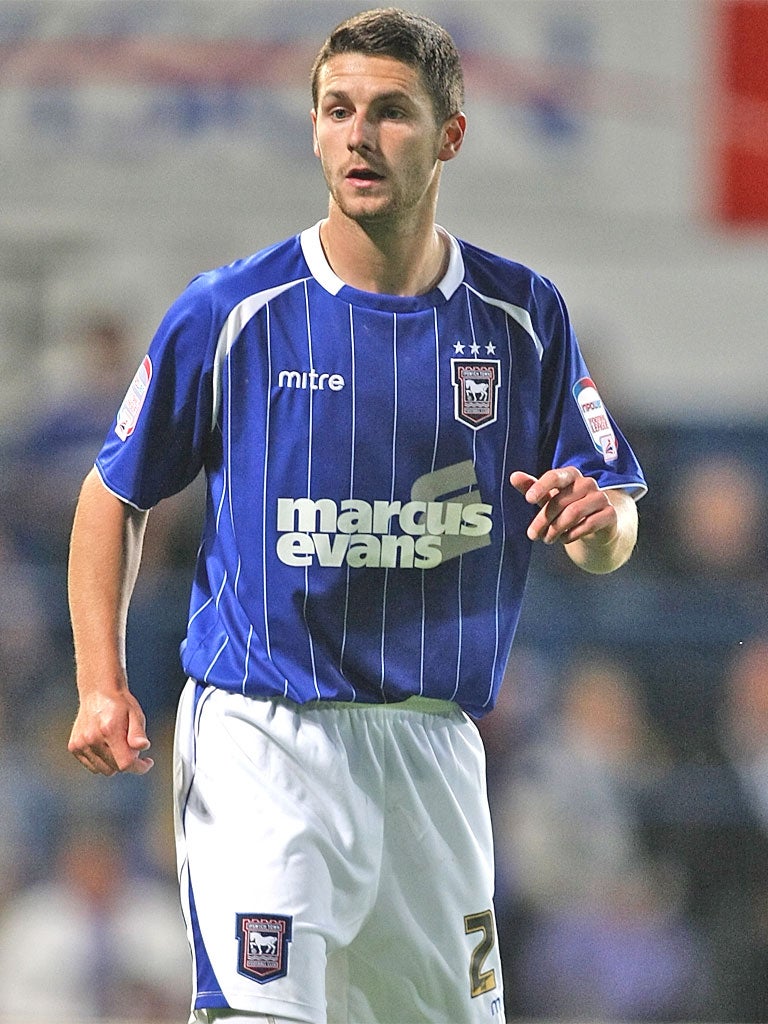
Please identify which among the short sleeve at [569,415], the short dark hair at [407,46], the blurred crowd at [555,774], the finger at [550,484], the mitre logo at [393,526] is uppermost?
the short dark hair at [407,46]

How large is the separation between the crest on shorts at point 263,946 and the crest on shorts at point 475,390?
3.29 ft

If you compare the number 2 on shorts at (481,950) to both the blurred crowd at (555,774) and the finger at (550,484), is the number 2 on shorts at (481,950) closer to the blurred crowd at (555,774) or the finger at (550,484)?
the finger at (550,484)

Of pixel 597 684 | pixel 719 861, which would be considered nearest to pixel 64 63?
pixel 597 684

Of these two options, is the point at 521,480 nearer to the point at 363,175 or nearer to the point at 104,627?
the point at 363,175

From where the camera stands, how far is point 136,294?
10.0 metres

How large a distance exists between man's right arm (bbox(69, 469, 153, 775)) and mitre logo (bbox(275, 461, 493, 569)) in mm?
306

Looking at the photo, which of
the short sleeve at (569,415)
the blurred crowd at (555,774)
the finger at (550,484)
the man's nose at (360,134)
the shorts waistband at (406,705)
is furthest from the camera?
the blurred crowd at (555,774)

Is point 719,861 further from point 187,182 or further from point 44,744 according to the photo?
point 187,182

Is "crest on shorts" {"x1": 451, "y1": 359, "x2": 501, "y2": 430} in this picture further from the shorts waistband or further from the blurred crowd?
the blurred crowd

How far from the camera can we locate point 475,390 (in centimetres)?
350

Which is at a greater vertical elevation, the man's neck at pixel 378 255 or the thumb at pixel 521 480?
the man's neck at pixel 378 255

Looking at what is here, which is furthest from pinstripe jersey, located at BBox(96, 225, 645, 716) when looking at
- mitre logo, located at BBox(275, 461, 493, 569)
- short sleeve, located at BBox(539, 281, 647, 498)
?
short sleeve, located at BBox(539, 281, 647, 498)

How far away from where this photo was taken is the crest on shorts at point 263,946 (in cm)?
317

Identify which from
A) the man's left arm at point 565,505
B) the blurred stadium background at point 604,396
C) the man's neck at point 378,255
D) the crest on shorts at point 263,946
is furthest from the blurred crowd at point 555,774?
the man's left arm at point 565,505
